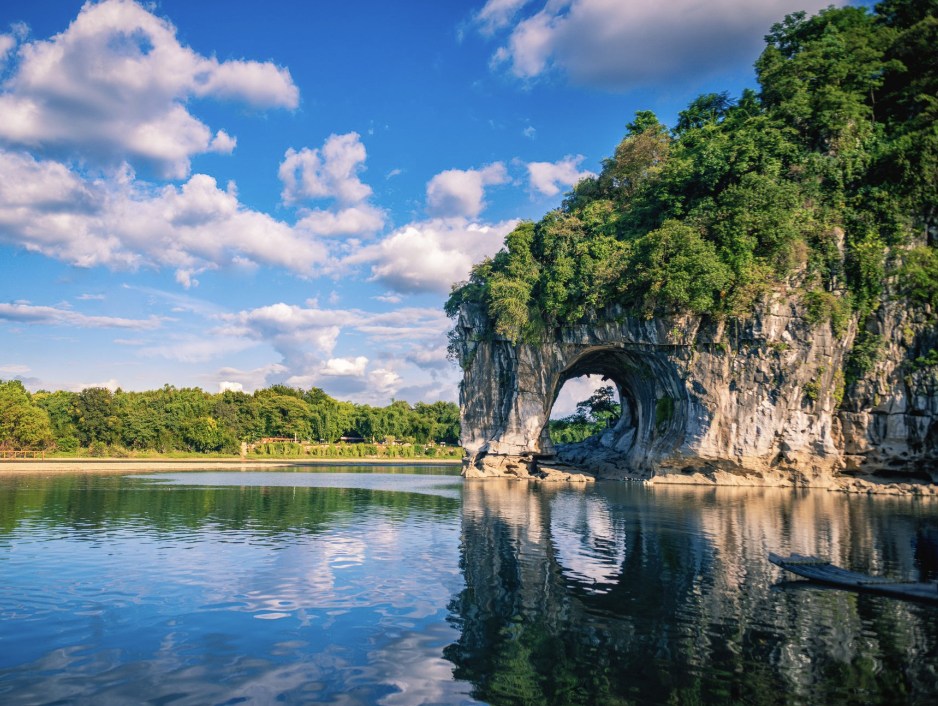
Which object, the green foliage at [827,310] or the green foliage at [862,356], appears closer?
the green foliage at [827,310]

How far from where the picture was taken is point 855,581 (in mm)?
13547

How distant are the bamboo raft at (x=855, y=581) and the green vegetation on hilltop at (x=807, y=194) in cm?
2663

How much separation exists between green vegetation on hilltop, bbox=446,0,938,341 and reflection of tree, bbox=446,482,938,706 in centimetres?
2271

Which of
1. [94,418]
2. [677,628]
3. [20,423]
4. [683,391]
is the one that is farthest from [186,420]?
[677,628]

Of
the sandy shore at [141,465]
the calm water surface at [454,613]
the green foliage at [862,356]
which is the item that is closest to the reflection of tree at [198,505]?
the calm water surface at [454,613]

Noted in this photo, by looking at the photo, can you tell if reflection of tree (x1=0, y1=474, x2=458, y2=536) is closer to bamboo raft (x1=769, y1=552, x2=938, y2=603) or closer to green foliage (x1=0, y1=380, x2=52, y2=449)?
bamboo raft (x1=769, y1=552, x2=938, y2=603)

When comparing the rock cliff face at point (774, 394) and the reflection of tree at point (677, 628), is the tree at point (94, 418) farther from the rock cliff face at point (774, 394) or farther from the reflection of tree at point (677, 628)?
the reflection of tree at point (677, 628)

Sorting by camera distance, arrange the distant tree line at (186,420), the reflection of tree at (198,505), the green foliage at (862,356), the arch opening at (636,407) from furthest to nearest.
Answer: the distant tree line at (186,420) < the arch opening at (636,407) < the green foliage at (862,356) < the reflection of tree at (198,505)

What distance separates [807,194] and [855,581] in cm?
3412

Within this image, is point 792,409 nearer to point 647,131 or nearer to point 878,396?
point 878,396

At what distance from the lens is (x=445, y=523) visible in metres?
24.2

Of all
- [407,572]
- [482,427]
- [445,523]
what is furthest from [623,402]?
[407,572]

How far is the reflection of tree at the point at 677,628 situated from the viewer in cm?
845

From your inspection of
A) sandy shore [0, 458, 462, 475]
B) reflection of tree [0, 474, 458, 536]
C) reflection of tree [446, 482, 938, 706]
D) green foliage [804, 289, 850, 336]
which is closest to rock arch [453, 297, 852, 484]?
green foliage [804, 289, 850, 336]
